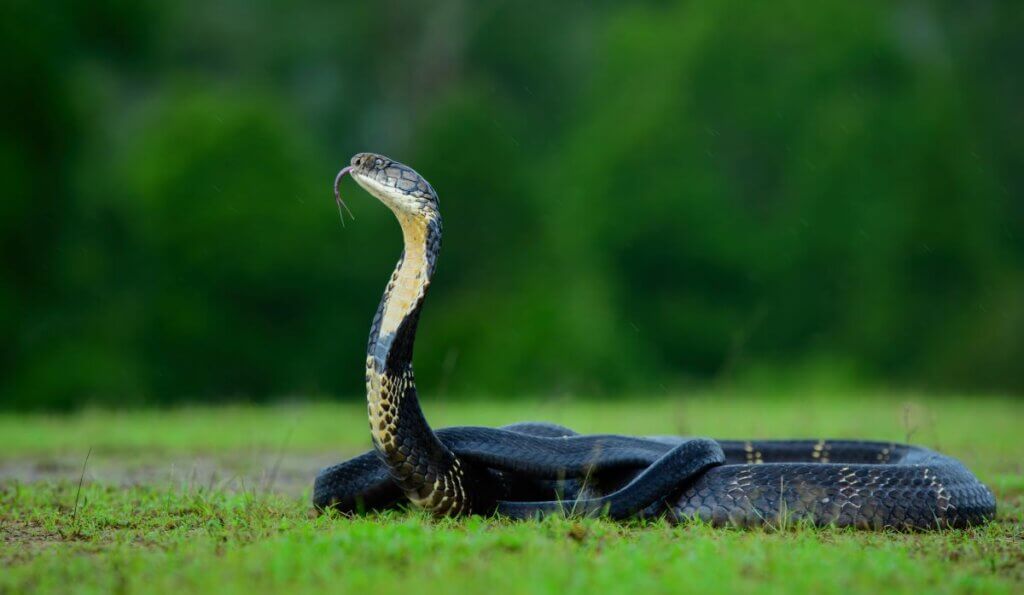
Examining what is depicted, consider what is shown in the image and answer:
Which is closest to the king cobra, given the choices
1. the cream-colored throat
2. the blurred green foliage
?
the cream-colored throat

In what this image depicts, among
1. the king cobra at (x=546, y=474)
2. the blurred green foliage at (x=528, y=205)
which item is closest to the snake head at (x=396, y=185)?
the king cobra at (x=546, y=474)

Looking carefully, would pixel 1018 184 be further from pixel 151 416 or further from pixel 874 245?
pixel 151 416

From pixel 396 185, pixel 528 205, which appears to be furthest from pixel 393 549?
pixel 528 205

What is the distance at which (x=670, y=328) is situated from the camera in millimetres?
37781

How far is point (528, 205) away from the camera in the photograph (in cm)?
4219

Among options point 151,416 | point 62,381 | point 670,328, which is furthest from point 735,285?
point 151,416

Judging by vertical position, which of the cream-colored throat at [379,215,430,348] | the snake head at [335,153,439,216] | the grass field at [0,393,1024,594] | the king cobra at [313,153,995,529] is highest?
the snake head at [335,153,439,216]

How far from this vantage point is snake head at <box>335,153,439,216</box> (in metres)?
6.30

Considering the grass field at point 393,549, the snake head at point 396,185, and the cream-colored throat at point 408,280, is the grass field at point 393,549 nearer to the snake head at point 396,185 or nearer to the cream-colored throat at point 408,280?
the cream-colored throat at point 408,280

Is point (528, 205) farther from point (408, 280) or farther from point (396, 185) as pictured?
point (408, 280)

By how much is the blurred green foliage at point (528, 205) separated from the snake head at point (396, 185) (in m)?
25.4

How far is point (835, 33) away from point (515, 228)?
40.0 ft

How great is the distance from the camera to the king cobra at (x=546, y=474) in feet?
20.4

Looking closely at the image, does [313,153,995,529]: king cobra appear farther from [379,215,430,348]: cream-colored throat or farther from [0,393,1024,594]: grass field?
[0,393,1024,594]: grass field
